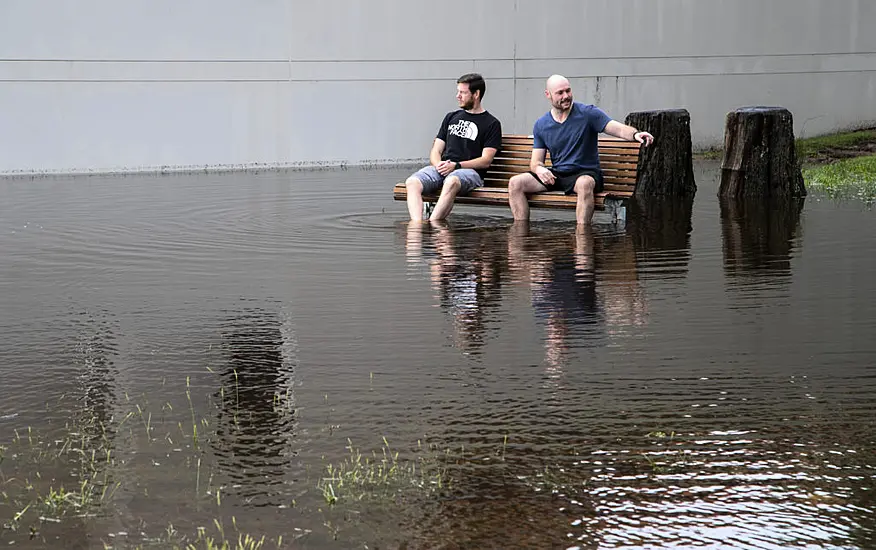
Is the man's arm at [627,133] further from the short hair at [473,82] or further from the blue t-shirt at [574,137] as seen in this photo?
the short hair at [473,82]

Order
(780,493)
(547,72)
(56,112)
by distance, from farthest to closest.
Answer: (547,72)
(56,112)
(780,493)

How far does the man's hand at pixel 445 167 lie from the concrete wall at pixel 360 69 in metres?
8.58

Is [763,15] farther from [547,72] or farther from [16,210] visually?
[16,210]

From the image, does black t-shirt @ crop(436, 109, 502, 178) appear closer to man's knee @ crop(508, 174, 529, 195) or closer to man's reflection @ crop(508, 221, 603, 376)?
man's knee @ crop(508, 174, 529, 195)

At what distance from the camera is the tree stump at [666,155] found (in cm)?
1473

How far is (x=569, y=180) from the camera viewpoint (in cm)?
1178

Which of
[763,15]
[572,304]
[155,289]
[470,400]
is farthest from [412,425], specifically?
[763,15]

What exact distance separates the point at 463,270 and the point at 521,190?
2.99 m

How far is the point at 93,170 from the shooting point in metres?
19.4

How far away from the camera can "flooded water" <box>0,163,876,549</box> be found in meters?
3.93

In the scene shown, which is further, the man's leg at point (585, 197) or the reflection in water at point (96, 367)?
the man's leg at point (585, 197)

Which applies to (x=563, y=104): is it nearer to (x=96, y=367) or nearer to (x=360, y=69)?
(x=96, y=367)

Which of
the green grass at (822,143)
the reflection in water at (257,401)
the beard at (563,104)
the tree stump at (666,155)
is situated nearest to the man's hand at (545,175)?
the beard at (563,104)

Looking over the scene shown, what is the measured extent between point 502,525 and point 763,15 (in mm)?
20308
